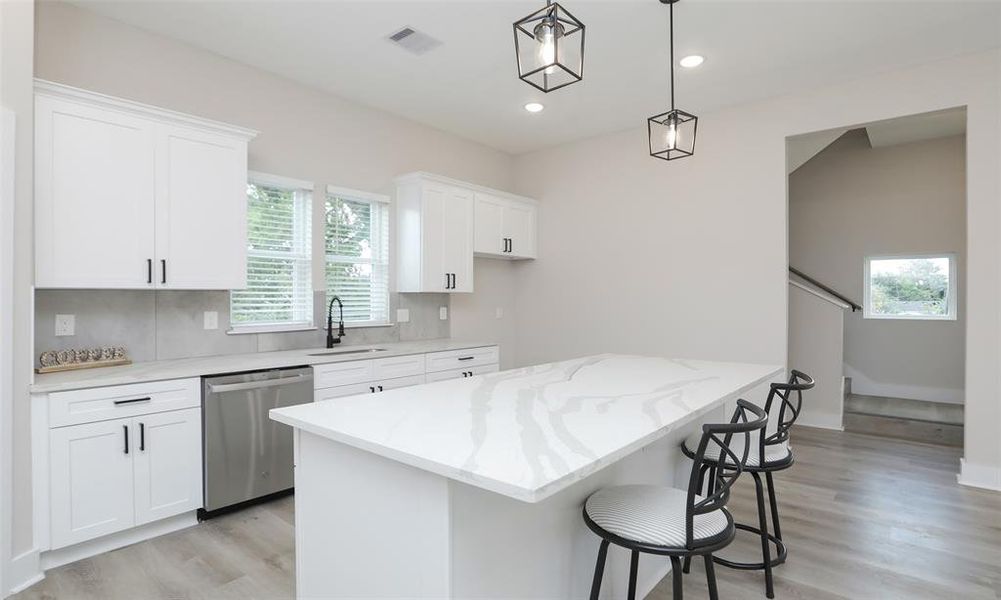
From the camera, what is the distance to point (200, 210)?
3.11 meters

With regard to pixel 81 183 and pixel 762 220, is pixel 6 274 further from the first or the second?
pixel 762 220

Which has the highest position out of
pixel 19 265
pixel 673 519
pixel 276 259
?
pixel 276 259

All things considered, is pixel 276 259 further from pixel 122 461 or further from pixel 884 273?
pixel 884 273

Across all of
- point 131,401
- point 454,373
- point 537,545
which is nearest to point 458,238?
point 454,373

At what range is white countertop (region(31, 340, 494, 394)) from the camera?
2484mm

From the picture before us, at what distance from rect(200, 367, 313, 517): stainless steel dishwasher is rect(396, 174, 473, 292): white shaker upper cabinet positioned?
61.9 inches

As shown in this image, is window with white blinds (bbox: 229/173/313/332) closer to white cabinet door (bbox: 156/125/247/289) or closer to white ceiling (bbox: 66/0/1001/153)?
white cabinet door (bbox: 156/125/247/289)

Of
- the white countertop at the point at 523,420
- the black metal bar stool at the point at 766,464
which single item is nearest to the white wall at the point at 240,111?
the white countertop at the point at 523,420

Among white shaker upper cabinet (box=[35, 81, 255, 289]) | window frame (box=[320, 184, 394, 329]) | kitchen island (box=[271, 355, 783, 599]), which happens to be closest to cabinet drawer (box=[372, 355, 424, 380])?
window frame (box=[320, 184, 394, 329])

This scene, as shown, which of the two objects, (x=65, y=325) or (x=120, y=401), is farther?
(x=65, y=325)

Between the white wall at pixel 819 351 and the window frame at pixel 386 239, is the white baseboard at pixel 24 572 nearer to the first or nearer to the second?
the window frame at pixel 386 239

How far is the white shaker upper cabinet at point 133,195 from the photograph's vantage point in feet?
8.39

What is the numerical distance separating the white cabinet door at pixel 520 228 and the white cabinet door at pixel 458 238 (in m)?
0.60

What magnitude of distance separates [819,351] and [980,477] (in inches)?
71.5
